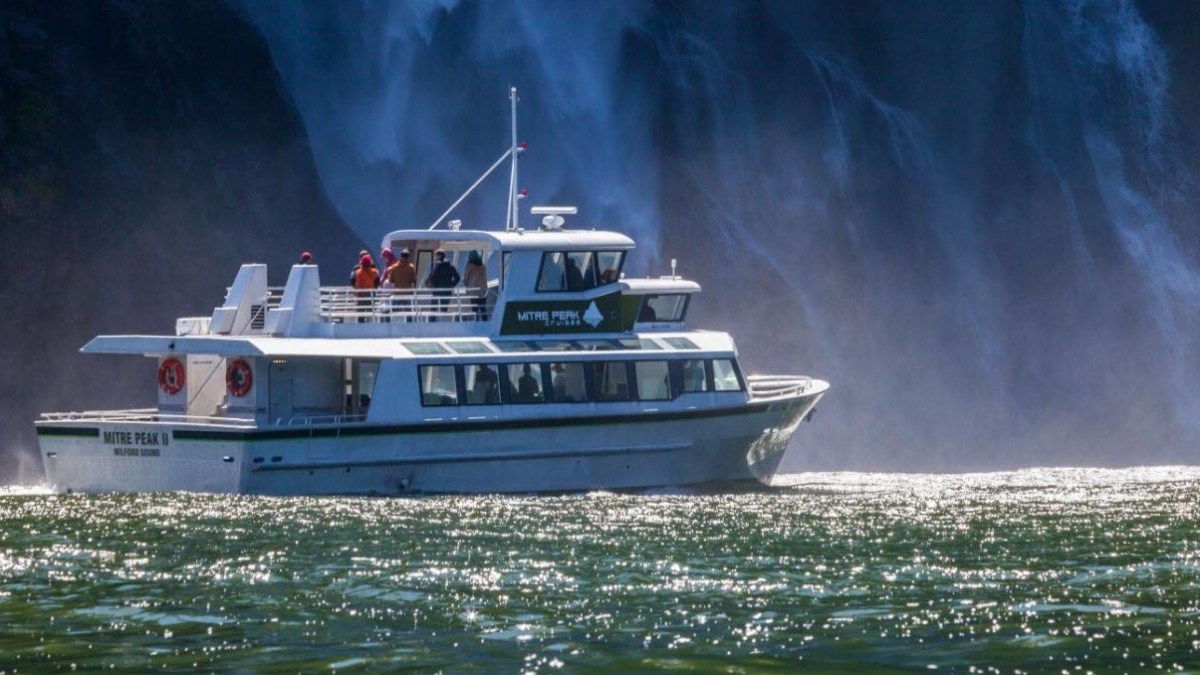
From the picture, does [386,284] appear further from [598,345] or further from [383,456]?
[383,456]

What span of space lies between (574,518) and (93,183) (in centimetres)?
2331

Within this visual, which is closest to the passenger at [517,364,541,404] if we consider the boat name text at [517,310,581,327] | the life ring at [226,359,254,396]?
the boat name text at [517,310,581,327]

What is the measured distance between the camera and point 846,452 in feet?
175

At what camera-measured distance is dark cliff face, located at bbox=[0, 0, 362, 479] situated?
47281mm

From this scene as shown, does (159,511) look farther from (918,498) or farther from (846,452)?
(846,452)

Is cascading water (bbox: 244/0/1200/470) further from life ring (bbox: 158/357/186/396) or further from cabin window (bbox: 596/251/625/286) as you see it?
life ring (bbox: 158/357/186/396)

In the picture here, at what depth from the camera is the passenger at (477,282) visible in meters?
36.4

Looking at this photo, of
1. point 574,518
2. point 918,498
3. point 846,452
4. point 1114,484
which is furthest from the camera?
point 846,452

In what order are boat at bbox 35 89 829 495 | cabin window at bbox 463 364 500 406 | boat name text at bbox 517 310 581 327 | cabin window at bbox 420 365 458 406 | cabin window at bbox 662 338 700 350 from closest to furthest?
1. boat at bbox 35 89 829 495
2. cabin window at bbox 420 365 458 406
3. cabin window at bbox 463 364 500 406
4. boat name text at bbox 517 310 581 327
5. cabin window at bbox 662 338 700 350

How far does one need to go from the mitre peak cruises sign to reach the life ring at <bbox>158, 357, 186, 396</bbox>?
18.4ft

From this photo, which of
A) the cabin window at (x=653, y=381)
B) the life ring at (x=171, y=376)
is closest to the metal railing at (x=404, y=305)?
the life ring at (x=171, y=376)

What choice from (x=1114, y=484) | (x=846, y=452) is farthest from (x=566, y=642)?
(x=846, y=452)

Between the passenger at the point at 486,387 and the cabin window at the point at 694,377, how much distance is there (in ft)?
12.0

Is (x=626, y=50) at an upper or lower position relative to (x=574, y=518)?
upper
